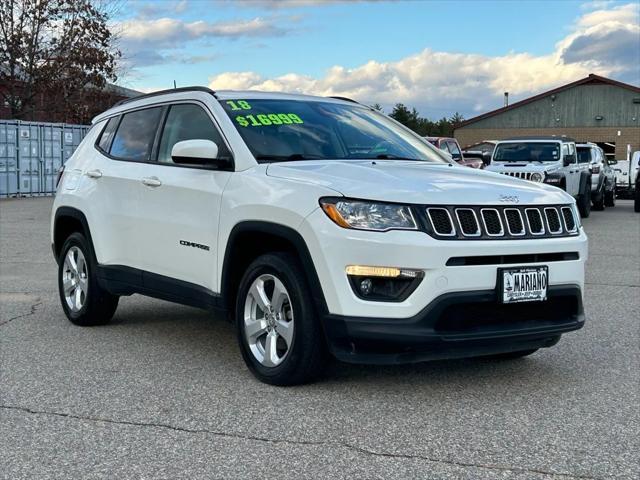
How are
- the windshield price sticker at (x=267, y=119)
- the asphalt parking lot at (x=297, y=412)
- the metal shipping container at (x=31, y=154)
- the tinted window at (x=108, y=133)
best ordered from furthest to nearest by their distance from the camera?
the metal shipping container at (x=31, y=154) → the tinted window at (x=108, y=133) → the windshield price sticker at (x=267, y=119) → the asphalt parking lot at (x=297, y=412)

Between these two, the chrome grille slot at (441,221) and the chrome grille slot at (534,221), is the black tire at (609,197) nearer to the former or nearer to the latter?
the chrome grille slot at (534,221)

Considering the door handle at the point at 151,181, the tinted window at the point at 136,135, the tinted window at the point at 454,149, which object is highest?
the tinted window at the point at 454,149

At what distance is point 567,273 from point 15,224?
48.2 feet

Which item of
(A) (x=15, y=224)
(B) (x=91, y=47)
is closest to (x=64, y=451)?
(A) (x=15, y=224)

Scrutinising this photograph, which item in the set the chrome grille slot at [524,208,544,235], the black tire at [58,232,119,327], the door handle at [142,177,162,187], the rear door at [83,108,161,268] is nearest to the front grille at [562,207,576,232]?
the chrome grille slot at [524,208,544,235]

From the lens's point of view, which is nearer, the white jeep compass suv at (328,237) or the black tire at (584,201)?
the white jeep compass suv at (328,237)

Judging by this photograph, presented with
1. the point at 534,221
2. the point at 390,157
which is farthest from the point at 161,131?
the point at 534,221

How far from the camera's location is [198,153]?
16.7 ft

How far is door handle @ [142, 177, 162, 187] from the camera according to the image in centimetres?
572

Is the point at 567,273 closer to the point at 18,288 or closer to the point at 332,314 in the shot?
the point at 332,314

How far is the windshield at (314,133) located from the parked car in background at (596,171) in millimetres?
15102

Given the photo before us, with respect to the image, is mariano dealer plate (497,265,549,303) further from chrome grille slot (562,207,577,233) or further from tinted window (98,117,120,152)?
tinted window (98,117,120,152)

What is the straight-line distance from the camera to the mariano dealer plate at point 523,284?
437cm

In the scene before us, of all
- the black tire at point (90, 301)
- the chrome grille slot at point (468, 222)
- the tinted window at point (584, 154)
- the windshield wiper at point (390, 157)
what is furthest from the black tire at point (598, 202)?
the chrome grille slot at point (468, 222)
